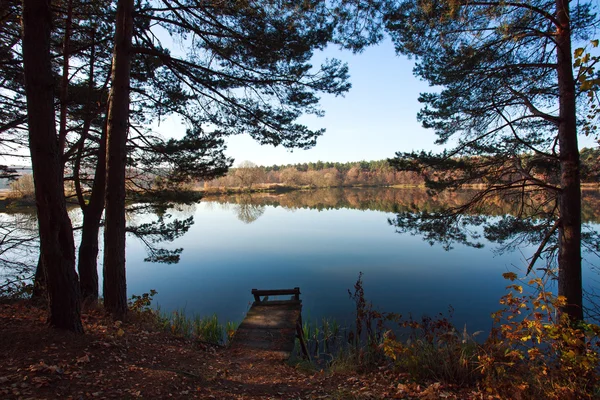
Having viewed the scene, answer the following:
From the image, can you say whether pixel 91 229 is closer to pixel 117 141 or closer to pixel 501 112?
pixel 117 141

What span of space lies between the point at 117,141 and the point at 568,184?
22.0 feet

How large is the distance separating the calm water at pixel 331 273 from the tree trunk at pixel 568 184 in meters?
0.84

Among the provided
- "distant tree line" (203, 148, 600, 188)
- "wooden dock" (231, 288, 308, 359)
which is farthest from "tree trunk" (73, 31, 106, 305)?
"distant tree line" (203, 148, 600, 188)

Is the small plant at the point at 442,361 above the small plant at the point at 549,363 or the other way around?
the other way around

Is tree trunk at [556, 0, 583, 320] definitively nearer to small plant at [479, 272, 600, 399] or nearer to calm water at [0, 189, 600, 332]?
calm water at [0, 189, 600, 332]

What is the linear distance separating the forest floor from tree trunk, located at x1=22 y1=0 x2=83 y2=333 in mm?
381

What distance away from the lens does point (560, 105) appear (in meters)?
4.82

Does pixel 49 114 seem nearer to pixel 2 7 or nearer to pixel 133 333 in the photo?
pixel 133 333

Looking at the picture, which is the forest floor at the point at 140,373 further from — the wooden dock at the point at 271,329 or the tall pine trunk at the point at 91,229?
the tall pine trunk at the point at 91,229

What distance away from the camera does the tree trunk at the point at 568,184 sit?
4.64m

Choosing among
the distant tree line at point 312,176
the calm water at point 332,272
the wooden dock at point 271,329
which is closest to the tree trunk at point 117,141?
the wooden dock at point 271,329

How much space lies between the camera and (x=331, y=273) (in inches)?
479

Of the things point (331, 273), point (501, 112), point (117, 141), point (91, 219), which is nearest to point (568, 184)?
point (501, 112)

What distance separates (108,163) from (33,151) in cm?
132
